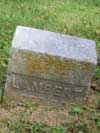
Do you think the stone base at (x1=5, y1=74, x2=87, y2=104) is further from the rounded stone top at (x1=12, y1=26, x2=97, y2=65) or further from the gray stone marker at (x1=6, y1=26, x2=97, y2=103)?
the rounded stone top at (x1=12, y1=26, x2=97, y2=65)

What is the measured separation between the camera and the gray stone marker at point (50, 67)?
401cm

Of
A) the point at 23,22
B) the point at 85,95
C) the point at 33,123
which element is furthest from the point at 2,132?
the point at 23,22

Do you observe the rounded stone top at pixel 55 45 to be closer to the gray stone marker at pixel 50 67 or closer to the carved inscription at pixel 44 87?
the gray stone marker at pixel 50 67

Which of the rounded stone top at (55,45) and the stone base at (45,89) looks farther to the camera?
the stone base at (45,89)

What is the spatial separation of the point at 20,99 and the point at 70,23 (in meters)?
2.68

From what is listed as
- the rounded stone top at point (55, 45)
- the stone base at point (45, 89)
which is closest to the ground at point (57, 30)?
the stone base at point (45, 89)

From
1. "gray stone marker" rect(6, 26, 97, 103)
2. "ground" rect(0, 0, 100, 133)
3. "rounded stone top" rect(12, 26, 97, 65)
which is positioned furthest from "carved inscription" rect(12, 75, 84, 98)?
"rounded stone top" rect(12, 26, 97, 65)

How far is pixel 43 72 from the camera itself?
13.3 ft

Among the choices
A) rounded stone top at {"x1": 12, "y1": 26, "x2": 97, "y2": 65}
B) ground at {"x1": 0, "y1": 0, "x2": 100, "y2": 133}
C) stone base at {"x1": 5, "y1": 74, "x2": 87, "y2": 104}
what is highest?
rounded stone top at {"x1": 12, "y1": 26, "x2": 97, "y2": 65}

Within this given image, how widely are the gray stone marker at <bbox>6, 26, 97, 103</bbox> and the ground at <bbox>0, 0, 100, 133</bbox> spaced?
0.16 meters

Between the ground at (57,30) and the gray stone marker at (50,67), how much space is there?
0.53ft

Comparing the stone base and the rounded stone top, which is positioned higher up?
the rounded stone top

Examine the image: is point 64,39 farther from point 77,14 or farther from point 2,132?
point 77,14

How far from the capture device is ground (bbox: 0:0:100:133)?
158 inches
